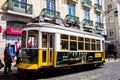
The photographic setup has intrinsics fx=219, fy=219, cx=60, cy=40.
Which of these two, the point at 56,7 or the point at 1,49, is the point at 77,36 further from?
the point at 56,7

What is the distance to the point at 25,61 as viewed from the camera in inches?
468

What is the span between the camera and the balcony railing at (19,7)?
19.1 m

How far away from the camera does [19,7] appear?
19.8 m

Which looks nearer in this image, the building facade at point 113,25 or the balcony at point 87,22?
the balcony at point 87,22

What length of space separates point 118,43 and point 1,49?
95.9 feet

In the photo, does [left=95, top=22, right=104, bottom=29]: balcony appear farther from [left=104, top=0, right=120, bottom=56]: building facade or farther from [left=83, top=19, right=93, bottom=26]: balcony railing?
[left=104, top=0, right=120, bottom=56]: building facade

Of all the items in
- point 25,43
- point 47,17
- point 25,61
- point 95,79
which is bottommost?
point 95,79

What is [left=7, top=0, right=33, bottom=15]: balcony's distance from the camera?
1906 centimetres

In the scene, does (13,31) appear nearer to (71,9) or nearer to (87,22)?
(71,9)

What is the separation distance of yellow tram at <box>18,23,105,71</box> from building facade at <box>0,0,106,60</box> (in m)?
1.39

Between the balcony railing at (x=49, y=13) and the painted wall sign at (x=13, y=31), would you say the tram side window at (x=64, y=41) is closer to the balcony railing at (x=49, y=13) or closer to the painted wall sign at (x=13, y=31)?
the painted wall sign at (x=13, y=31)

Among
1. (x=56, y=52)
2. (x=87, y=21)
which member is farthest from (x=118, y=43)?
(x=56, y=52)

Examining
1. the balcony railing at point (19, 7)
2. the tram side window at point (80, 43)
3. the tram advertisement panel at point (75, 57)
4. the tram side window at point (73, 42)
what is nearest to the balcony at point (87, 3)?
the balcony railing at point (19, 7)

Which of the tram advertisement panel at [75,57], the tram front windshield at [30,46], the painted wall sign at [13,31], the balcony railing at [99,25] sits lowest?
the tram advertisement panel at [75,57]
